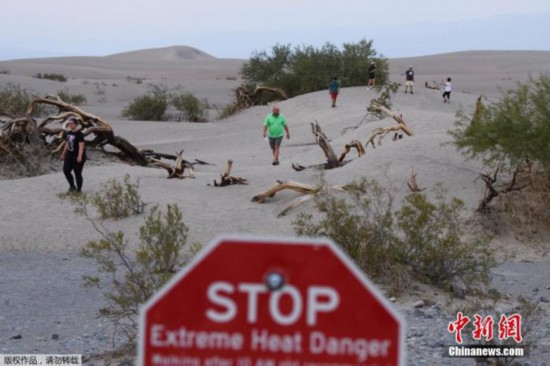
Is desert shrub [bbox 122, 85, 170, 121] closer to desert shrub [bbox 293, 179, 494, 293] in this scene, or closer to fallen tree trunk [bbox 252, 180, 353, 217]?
fallen tree trunk [bbox 252, 180, 353, 217]

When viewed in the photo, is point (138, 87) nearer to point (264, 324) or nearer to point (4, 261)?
point (4, 261)

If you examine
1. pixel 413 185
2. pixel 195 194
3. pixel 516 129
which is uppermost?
pixel 516 129

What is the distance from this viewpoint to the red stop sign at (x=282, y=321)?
2.34 m

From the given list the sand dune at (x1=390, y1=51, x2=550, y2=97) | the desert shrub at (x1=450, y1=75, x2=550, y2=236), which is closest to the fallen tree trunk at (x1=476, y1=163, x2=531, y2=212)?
the desert shrub at (x1=450, y1=75, x2=550, y2=236)

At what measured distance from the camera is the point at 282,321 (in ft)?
7.64

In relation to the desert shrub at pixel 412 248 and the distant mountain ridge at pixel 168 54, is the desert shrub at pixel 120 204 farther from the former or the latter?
the distant mountain ridge at pixel 168 54

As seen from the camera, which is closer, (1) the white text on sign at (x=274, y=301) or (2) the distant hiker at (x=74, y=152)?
(1) the white text on sign at (x=274, y=301)

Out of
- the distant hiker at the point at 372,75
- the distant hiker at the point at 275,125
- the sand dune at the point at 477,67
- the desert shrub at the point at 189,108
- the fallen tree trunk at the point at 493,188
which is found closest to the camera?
the fallen tree trunk at the point at 493,188

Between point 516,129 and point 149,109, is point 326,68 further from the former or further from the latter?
point 516,129

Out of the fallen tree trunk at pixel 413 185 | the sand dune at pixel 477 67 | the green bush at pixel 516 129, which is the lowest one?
the sand dune at pixel 477 67

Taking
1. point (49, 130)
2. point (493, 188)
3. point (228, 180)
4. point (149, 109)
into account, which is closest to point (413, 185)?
point (493, 188)

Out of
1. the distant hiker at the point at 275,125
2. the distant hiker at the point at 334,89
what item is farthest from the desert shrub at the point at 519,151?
the distant hiker at the point at 334,89

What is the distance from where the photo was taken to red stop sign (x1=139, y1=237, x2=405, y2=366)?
2.34 meters

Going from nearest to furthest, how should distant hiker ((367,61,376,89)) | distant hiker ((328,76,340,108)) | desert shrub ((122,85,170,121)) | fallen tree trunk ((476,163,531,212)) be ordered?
fallen tree trunk ((476,163,531,212)) < distant hiker ((328,76,340,108)) < distant hiker ((367,61,376,89)) < desert shrub ((122,85,170,121))
